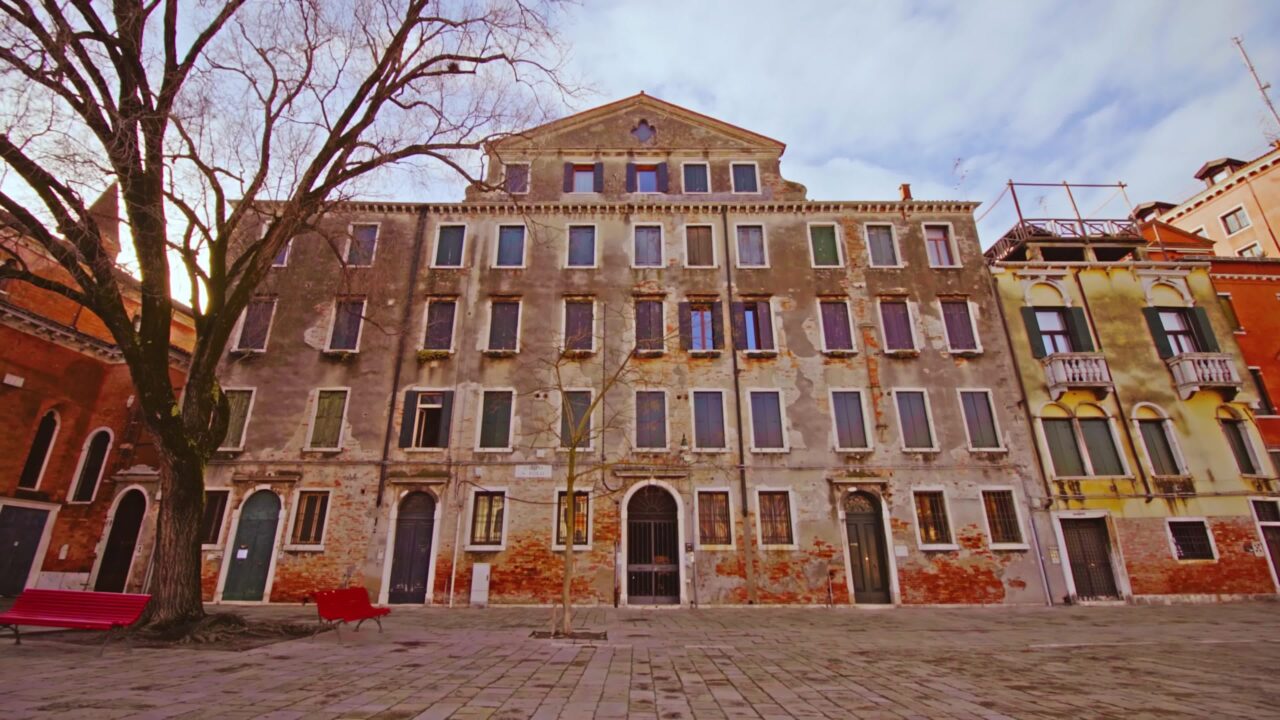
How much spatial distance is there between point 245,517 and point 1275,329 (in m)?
36.8

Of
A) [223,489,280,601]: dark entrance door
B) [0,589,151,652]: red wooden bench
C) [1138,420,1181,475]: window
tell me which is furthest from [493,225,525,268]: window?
[1138,420,1181,475]: window

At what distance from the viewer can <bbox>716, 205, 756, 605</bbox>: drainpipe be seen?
17141 mm

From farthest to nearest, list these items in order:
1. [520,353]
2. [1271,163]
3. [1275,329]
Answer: [1271,163], [1275,329], [520,353]

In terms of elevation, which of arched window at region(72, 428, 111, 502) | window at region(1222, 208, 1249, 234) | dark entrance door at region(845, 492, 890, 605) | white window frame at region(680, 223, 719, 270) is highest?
window at region(1222, 208, 1249, 234)

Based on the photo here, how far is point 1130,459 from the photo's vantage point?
60.4ft

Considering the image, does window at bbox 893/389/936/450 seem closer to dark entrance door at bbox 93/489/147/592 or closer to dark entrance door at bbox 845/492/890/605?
dark entrance door at bbox 845/492/890/605

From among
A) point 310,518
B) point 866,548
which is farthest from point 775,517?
point 310,518

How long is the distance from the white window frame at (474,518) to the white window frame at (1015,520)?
42.0 ft

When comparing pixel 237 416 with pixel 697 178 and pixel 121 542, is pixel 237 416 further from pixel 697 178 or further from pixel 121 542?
pixel 697 178

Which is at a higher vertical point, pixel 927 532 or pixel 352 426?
pixel 352 426

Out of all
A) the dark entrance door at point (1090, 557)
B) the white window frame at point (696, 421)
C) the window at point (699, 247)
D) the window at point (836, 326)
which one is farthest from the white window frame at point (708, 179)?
the dark entrance door at point (1090, 557)

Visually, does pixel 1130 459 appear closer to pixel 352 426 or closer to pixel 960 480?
pixel 960 480

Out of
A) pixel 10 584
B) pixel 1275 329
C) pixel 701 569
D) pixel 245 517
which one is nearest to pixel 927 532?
pixel 701 569

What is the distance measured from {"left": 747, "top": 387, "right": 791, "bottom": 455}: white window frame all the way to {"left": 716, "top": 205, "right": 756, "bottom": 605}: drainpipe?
10.5 inches
